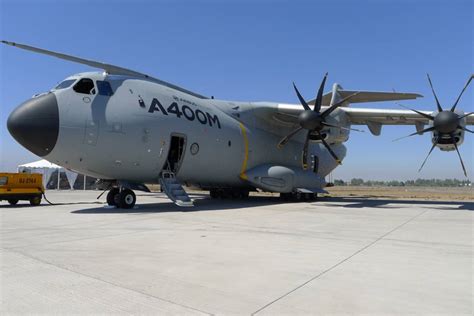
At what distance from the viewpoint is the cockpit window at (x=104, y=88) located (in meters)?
13.4

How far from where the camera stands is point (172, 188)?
1513 centimetres

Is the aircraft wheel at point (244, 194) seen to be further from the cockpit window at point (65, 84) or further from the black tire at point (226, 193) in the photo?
A: the cockpit window at point (65, 84)

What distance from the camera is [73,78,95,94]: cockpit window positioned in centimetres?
1300

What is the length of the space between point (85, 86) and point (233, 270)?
405 inches

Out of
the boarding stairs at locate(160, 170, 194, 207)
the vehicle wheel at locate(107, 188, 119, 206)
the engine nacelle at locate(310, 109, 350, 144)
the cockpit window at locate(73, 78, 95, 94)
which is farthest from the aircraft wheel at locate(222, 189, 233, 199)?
the cockpit window at locate(73, 78, 95, 94)

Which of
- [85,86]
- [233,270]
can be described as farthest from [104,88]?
[233,270]

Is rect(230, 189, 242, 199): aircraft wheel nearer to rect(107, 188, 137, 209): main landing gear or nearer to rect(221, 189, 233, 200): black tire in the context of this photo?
rect(221, 189, 233, 200): black tire

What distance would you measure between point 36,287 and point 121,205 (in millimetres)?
10235

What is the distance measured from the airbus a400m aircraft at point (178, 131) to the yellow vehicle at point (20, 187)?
164 inches

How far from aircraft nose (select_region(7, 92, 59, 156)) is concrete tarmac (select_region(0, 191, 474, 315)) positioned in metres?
3.55

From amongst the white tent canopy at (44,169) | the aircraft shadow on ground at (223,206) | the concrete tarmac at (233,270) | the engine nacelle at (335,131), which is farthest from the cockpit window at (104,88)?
the white tent canopy at (44,169)

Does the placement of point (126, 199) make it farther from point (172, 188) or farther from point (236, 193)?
point (236, 193)

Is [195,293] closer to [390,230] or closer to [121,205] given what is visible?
[390,230]

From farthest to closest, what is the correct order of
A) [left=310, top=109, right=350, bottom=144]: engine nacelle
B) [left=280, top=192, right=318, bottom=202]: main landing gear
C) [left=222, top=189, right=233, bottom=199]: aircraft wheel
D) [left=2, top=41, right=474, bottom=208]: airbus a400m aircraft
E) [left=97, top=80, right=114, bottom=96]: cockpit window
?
[left=222, top=189, right=233, bottom=199]: aircraft wheel < [left=280, top=192, right=318, bottom=202]: main landing gear < [left=310, top=109, right=350, bottom=144]: engine nacelle < [left=97, top=80, right=114, bottom=96]: cockpit window < [left=2, top=41, right=474, bottom=208]: airbus a400m aircraft
